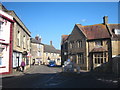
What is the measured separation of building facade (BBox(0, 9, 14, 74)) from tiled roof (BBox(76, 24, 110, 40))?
17113 mm

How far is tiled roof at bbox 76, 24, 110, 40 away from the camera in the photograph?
1292 inches

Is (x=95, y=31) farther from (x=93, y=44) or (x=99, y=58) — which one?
(x=99, y=58)

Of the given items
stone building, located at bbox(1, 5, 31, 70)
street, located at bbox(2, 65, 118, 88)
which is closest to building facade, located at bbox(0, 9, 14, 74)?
stone building, located at bbox(1, 5, 31, 70)

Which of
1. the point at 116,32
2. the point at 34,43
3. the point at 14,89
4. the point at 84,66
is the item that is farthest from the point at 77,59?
the point at 34,43

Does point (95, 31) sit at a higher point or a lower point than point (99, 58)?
higher

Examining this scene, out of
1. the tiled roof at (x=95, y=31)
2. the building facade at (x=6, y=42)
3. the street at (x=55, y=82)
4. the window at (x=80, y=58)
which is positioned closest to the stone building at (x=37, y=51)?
the tiled roof at (x=95, y=31)

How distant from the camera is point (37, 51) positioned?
66000mm

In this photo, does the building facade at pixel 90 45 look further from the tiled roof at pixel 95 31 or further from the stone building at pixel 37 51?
the stone building at pixel 37 51

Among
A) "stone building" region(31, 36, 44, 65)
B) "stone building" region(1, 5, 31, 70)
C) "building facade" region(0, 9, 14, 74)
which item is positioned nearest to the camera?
"building facade" region(0, 9, 14, 74)

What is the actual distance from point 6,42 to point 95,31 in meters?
19.8

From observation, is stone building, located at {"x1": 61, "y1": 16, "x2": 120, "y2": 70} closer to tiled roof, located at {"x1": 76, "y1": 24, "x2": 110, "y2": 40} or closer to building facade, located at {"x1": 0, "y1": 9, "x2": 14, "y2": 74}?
tiled roof, located at {"x1": 76, "y1": 24, "x2": 110, "y2": 40}

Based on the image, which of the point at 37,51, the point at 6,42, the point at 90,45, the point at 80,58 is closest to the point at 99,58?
the point at 90,45

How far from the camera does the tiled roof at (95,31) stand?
32812 millimetres

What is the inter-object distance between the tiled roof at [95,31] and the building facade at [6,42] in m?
17.1
